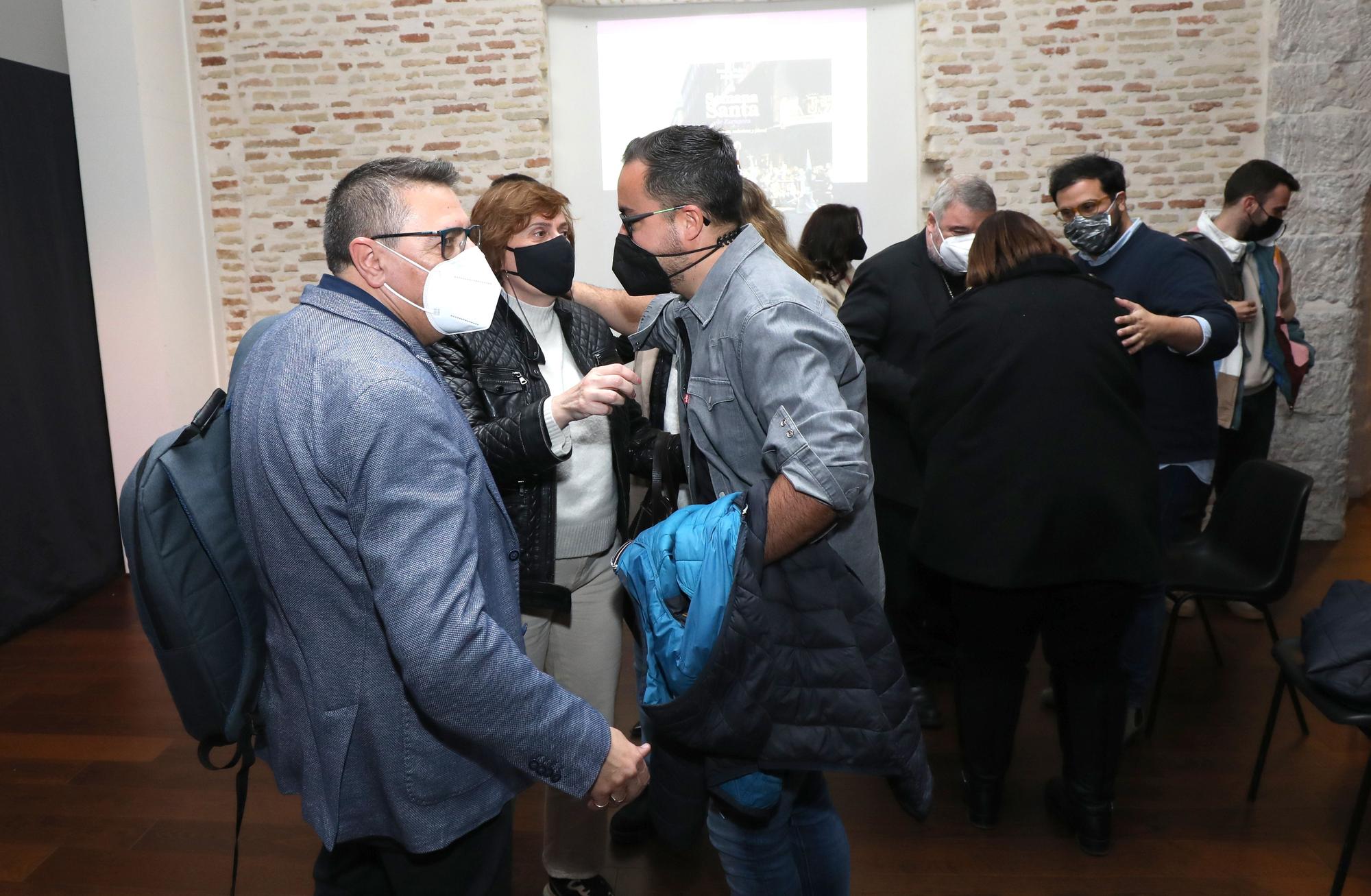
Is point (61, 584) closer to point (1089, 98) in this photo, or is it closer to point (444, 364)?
point (444, 364)

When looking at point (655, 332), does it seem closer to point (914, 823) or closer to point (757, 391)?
point (757, 391)

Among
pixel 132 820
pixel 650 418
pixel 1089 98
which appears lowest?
pixel 132 820

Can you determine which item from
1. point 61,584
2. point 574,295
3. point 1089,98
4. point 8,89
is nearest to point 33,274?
point 8,89

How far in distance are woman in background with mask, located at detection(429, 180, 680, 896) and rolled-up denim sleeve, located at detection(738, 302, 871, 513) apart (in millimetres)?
499

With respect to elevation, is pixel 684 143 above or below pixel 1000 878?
above

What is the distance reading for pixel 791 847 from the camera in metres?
2.02

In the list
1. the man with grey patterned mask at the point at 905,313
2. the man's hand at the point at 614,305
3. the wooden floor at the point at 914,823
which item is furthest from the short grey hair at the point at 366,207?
the man with grey patterned mask at the point at 905,313

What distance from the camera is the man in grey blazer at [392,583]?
138 centimetres

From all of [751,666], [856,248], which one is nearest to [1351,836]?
[751,666]

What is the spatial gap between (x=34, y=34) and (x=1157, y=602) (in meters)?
5.81

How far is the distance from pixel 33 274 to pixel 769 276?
465 cm

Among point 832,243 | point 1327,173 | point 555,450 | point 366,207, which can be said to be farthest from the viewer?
point 1327,173

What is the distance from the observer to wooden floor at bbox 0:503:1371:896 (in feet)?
9.00

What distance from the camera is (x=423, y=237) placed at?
1.64m
